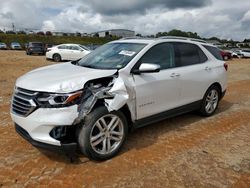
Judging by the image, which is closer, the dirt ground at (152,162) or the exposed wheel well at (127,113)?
the dirt ground at (152,162)

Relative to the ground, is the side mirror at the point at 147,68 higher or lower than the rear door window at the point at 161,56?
lower

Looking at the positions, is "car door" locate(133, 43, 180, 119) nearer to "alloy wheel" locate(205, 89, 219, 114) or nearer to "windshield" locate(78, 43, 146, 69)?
"windshield" locate(78, 43, 146, 69)

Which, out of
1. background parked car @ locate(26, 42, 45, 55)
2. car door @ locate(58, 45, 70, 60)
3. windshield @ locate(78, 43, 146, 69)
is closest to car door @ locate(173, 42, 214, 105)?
windshield @ locate(78, 43, 146, 69)

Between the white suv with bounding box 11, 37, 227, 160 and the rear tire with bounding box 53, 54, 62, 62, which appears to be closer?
the white suv with bounding box 11, 37, 227, 160

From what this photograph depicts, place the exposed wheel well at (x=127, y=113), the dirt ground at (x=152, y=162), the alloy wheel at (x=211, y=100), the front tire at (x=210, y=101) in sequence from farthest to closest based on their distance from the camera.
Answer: the alloy wheel at (x=211, y=100), the front tire at (x=210, y=101), the exposed wheel well at (x=127, y=113), the dirt ground at (x=152, y=162)

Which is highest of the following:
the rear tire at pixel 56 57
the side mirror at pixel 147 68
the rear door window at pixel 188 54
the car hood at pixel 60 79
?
the rear door window at pixel 188 54

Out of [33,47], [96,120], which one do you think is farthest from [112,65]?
[33,47]

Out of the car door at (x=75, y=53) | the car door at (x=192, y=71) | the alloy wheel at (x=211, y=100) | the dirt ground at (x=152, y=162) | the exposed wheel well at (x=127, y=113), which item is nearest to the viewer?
the dirt ground at (x=152, y=162)

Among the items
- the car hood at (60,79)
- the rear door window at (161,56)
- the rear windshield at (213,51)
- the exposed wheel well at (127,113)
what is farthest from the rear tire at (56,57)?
the exposed wheel well at (127,113)

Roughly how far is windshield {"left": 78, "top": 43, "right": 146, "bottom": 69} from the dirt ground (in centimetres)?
132

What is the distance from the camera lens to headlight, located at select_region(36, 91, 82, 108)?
10.4ft

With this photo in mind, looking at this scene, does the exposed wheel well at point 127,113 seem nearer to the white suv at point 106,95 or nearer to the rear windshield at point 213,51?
the white suv at point 106,95

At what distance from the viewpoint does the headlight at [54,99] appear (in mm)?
3155

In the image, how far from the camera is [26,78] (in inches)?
143
